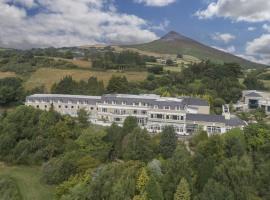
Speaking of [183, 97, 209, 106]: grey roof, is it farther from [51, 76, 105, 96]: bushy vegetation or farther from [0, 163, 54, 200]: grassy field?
[0, 163, 54, 200]: grassy field

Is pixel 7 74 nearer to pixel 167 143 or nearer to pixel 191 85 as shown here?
pixel 191 85

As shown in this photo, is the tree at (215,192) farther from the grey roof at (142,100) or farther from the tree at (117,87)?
the tree at (117,87)

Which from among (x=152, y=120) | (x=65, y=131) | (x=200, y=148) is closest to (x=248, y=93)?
(x=152, y=120)

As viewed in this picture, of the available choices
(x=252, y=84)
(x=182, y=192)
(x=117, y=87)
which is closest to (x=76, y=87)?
(x=117, y=87)

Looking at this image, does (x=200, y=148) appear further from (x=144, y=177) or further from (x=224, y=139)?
(x=144, y=177)

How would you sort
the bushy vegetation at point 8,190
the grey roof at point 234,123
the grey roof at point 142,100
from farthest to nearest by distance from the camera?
the grey roof at point 142,100, the grey roof at point 234,123, the bushy vegetation at point 8,190

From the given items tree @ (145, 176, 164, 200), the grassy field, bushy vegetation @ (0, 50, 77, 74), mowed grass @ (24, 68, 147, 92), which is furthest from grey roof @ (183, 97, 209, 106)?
bushy vegetation @ (0, 50, 77, 74)

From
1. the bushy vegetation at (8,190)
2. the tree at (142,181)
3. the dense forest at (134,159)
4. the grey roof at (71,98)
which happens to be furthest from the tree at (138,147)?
the grey roof at (71,98)
